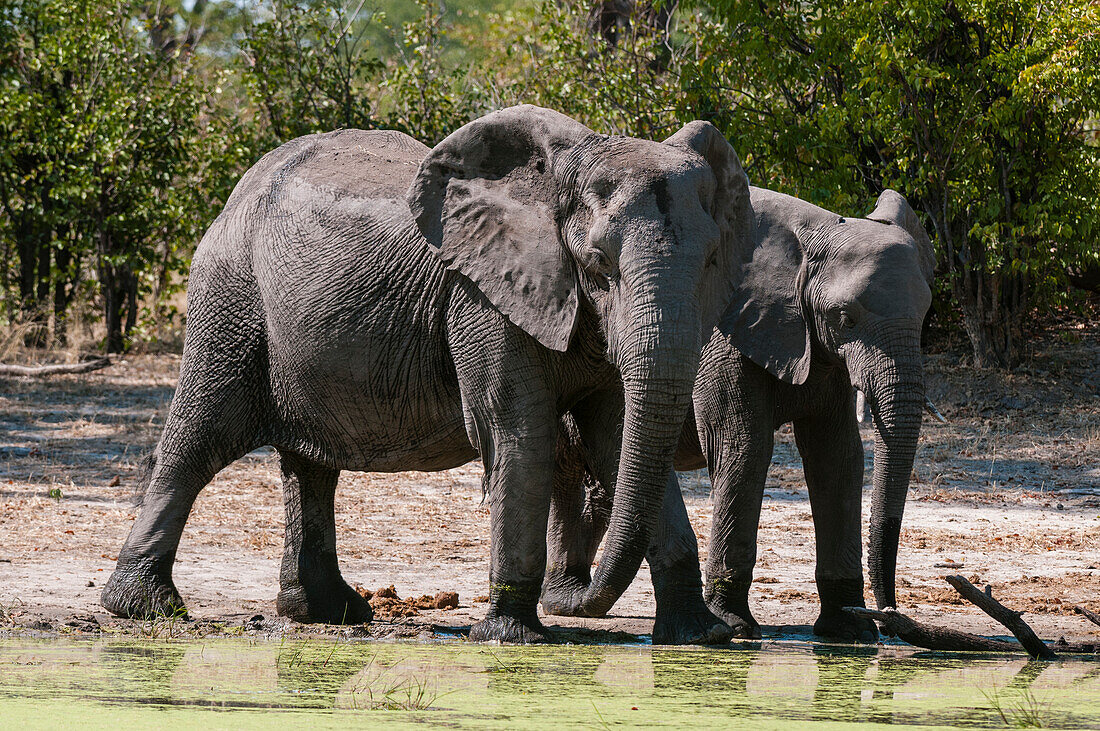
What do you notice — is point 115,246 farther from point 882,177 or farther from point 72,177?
point 882,177

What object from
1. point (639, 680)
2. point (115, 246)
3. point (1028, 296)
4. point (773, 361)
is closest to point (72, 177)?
point (115, 246)

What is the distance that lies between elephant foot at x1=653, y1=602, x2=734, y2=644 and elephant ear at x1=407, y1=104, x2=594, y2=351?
136cm

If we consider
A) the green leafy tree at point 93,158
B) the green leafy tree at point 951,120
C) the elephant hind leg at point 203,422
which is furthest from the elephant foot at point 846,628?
the green leafy tree at point 93,158

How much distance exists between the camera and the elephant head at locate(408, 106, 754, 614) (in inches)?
233

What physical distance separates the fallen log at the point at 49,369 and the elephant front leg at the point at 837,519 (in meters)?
11.9

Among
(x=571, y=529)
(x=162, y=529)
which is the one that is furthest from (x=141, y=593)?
(x=571, y=529)

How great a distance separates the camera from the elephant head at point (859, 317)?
7.19m

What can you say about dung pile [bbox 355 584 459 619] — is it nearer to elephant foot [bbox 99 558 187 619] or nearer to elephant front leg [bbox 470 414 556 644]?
elephant foot [bbox 99 558 187 619]

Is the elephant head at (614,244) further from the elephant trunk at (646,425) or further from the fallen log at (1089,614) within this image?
the fallen log at (1089,614)

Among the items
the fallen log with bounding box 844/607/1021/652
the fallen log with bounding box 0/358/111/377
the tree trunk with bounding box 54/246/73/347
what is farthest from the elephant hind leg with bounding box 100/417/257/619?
the tree trunk with bounding box 54/246/73/347

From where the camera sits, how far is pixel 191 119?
66.6 feet

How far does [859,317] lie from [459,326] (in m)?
1.96

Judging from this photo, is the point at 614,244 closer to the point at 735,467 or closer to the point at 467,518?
the point at 735,467

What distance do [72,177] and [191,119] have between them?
196cm
